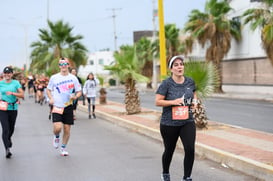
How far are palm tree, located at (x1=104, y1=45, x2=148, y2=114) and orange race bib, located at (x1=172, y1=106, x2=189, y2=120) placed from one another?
38.4 feet

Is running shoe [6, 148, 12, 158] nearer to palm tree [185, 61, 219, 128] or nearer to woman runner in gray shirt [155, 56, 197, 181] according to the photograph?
woman runner in gray shirt [155, 56, 197, 181]

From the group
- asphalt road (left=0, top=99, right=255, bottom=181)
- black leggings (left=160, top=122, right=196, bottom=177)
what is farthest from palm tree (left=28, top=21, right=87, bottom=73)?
black leggings (left=160, top=122, right=196, bottom=177)

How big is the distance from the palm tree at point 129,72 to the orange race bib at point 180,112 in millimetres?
11714

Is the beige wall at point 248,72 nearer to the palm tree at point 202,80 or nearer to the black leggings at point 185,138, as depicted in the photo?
the palm tree at point 202,80

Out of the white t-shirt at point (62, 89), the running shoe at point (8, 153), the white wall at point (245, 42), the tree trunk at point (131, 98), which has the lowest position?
the running shoe at point (8, 153)

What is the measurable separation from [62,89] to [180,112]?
3.77 m

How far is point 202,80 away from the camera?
41.8 ft

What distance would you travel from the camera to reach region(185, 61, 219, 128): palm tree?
12711mm

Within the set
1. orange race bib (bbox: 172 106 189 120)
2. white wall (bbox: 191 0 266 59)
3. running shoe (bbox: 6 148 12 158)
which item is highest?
white wall (bbox: 191 0 266 59)

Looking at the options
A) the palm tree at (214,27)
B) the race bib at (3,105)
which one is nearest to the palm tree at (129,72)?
the race bib at (3,105)

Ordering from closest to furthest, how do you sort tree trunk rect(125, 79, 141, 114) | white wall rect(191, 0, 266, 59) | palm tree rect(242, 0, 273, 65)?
tree trunk rect(125, 79, 141, 114) < palm tree rect(242, 0, 273, 65) < white wall rect(191, 0, 266, 59)

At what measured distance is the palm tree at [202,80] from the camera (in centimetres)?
1271

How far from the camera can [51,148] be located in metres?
11.1

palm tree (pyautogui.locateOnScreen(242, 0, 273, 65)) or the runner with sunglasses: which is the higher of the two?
palm tree (pyautogui.locateOnScreen(242, 0, 273, 65))
